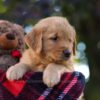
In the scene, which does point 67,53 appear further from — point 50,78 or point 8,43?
point 8,43

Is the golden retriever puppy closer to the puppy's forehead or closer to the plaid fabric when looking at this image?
the puppy's forehead

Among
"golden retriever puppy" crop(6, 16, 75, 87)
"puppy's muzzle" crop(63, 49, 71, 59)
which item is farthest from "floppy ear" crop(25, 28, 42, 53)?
"puppy's muzzle" crop(63, 49, 71, 59)

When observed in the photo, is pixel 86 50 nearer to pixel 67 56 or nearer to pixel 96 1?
pixel 96 1

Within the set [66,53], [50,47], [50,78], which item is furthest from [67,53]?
[50,78]

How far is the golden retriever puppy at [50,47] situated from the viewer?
4.00 meters

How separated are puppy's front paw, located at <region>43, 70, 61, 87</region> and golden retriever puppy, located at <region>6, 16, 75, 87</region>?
0.28 feet

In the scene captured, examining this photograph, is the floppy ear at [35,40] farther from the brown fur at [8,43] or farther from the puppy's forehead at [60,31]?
the brown fur at [8,43]

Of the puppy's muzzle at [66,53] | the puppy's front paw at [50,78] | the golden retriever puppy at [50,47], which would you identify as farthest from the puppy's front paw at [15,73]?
the puppy's muzzle at [66,53]

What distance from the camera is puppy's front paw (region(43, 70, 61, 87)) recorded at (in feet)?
12.5

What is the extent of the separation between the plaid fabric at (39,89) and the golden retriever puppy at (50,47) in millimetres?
103

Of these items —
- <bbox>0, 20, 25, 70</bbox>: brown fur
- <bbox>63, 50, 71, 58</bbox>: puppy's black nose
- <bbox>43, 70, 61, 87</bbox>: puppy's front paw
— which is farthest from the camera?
<bbox>0, 20, 25, 70</bbox>: brown fur

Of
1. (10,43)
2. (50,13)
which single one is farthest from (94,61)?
(10,43)

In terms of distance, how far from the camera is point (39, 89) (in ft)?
12.6

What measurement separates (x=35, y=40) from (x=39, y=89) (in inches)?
14.3
